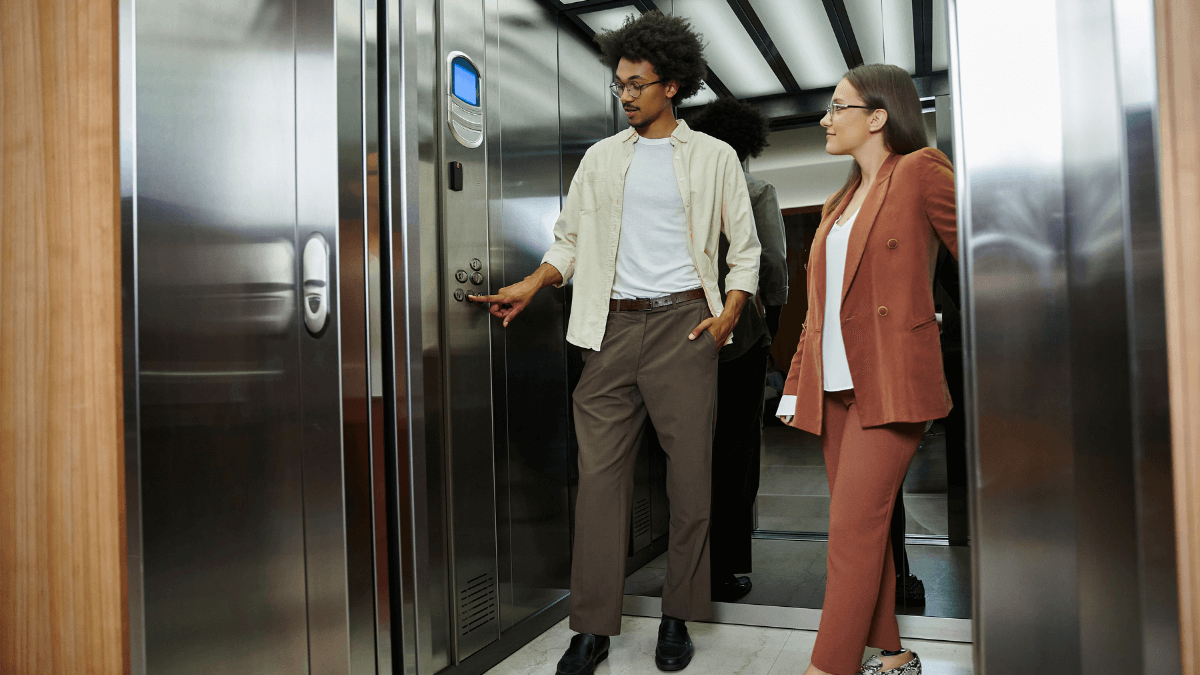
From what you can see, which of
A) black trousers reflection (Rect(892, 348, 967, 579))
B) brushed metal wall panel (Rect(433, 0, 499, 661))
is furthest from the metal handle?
black trousers reflection (Rect(892, 348, 967, 579))

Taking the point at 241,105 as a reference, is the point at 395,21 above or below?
above

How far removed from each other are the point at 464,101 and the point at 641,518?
1.63 m

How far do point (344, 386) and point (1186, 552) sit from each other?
142cm

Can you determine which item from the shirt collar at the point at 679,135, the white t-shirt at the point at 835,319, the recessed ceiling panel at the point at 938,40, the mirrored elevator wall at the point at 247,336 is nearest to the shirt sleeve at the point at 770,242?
the shirt collar at the point at 679,135

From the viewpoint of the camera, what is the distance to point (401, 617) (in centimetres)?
177

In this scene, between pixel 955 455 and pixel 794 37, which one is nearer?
pixel 955 455

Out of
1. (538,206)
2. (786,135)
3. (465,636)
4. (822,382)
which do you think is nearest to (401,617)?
(465,636)

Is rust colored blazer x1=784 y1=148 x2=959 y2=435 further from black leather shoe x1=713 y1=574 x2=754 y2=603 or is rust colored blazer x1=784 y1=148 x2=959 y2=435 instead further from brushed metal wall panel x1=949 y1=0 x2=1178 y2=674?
black leather shoe x1=713 y1=574 x2=754 y2=603

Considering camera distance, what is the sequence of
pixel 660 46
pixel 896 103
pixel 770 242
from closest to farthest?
pixel 896 103 < pixel 660 46 < pixel 770 242

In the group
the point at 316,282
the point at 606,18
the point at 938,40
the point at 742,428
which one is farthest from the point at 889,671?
the point at 606,18

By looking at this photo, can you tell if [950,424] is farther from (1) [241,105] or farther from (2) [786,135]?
(1) [241,105]

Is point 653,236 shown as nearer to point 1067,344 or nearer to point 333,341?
point 333,341

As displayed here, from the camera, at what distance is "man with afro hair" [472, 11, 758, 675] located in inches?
79.4

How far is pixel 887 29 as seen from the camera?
2.49 m
